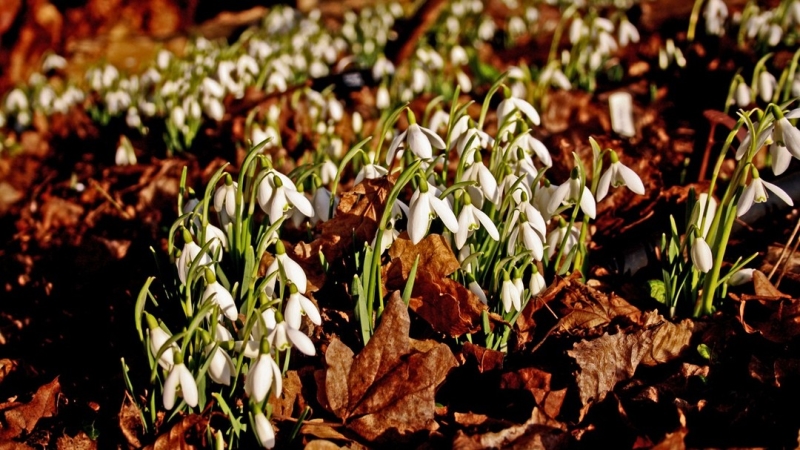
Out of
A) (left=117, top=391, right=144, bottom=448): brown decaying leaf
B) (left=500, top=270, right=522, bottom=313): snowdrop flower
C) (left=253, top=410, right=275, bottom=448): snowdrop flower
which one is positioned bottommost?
(left=117, top=391, right=144, bottom=448): brown decaying leaf

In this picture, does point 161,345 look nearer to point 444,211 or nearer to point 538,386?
point 444,211

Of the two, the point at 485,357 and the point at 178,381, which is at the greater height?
the point at 178,381

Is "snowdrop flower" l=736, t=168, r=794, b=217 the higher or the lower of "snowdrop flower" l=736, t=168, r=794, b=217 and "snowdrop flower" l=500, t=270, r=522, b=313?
the higher

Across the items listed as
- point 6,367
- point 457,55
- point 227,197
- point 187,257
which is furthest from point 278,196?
point 457,55

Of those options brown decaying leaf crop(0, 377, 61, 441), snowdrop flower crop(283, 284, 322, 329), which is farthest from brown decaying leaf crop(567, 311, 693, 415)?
brown decaying leaf crop(0, 377, 61, 441)

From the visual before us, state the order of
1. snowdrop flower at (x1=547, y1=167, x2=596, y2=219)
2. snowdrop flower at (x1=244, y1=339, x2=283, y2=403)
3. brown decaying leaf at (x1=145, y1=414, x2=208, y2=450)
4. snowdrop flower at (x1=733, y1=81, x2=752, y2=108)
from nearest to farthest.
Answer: snowdrop flower at (x1=244, y1=339, x2=283, y2=403)
brown decaying leaf at (x1=145, y1=414, x2=208, y2=450)
snowdrop flower at (x1=547, y1=167, x2=596, y2=219)
snowdrop flower at (x1=733, y1=81, x2=752, y2=108)

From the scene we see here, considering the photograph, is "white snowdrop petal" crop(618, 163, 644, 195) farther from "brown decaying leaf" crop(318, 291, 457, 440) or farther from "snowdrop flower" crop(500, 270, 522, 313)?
"brown decaying leaf" crop(318, 291, 457, 440)

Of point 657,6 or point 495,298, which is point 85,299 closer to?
point 495,298
